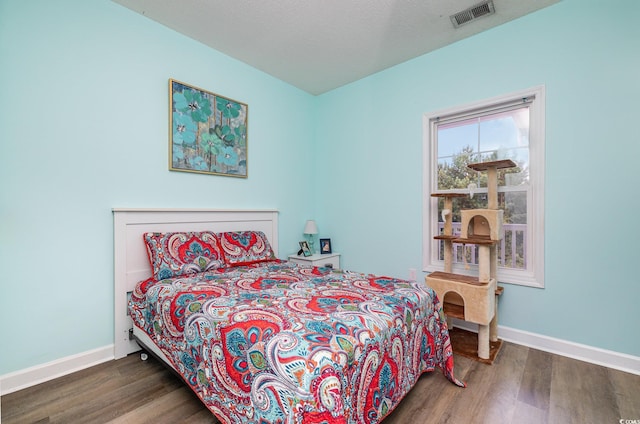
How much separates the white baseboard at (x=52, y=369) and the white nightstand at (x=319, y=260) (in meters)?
1.79

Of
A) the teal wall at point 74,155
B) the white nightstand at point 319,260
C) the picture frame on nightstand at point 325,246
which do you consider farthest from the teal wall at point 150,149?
the picture frame on nightstand at point 325,246

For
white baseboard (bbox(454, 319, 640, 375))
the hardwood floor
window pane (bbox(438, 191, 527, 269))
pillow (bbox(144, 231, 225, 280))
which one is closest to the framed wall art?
pillow (bbox(144, 231, 225, 280))

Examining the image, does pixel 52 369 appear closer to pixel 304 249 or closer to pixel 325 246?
pixel 304 249

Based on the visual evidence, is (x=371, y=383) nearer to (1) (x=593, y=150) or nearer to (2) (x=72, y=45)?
(1) (x=593, y=150)

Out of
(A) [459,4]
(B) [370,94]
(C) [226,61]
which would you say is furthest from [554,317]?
(C) [226,61]

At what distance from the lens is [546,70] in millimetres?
2188

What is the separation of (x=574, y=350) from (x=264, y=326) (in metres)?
2.34

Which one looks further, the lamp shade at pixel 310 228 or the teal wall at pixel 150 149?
the lamp shade at pixel 310 228

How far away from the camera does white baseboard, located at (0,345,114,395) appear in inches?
67.0

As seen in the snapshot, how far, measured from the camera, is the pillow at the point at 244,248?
2477mm

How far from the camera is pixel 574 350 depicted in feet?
6.82

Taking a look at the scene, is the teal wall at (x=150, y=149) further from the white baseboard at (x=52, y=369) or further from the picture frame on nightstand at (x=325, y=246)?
the picture frame on nightstand at (x=325, y=246)

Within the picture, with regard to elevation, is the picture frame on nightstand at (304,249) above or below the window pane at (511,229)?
below

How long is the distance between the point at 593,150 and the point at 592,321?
1.22 meters
